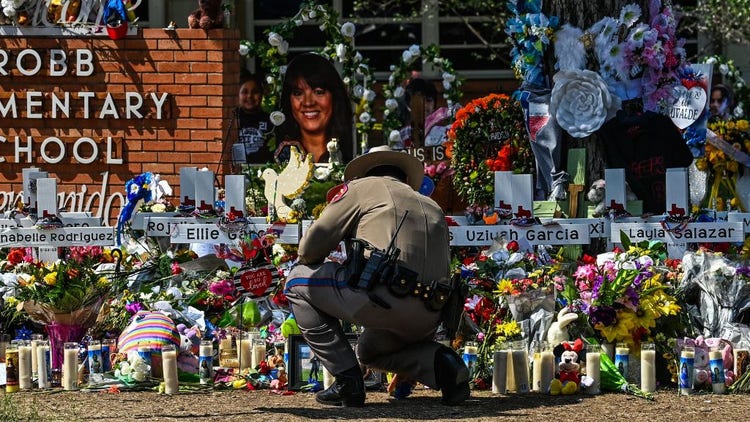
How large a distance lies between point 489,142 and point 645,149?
3.39 ft

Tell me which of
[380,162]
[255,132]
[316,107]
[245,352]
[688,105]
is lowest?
[245,352]

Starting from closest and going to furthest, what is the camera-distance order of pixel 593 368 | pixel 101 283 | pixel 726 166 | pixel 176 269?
1. pixel 593 368
2. pixel 101 283
3. pixel 176 269
4. pixel 726 166

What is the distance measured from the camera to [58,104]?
11.5 metres

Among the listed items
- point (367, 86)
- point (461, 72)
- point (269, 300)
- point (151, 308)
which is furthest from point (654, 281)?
point (461, 72)

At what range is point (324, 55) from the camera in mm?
12148

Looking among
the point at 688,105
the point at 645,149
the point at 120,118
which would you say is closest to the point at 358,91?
the point at 120,118

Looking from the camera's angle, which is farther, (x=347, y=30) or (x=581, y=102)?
(x=347, y=30)

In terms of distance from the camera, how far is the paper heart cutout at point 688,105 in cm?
942

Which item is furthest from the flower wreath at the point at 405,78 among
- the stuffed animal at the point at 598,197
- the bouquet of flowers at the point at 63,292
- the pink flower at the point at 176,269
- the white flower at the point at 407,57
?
the bouquet of flowers at the point at 63,292

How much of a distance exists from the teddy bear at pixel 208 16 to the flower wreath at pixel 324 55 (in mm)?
432

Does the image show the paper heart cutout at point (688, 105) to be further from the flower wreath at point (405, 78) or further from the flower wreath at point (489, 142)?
the flower wreath at point (405, 78)

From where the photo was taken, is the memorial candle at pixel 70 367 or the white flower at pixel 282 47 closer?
the memorial candle at pixel 70 367

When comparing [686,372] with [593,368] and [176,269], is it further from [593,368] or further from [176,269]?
[176,269]

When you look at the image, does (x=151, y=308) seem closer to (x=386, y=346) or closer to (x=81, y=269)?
(x=81, y=269)
